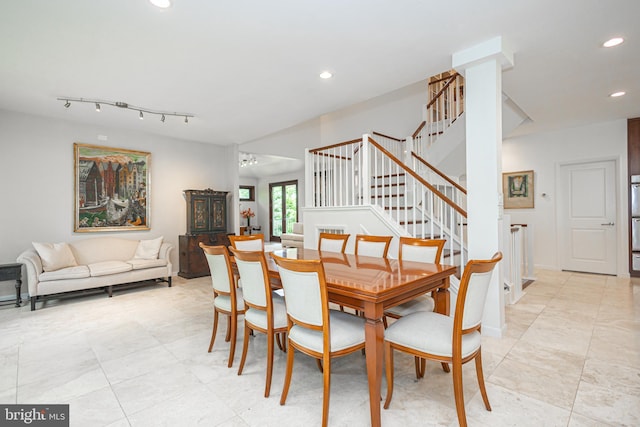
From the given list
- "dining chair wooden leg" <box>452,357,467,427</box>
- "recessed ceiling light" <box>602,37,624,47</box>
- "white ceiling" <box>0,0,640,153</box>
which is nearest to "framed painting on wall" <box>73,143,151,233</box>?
"white ceiling" <box>0,0,640,153</box>

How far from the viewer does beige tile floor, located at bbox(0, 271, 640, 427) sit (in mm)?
1845

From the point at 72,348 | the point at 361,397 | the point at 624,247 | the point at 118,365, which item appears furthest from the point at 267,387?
the point at 624,247

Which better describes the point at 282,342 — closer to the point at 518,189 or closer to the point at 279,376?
the point at 279,376

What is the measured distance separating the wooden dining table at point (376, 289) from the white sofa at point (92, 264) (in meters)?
3.38

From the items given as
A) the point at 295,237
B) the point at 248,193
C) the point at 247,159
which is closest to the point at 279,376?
the point at 295,237

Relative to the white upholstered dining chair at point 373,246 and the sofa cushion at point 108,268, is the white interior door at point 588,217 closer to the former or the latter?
the white upholstered dining chair at point 373,246

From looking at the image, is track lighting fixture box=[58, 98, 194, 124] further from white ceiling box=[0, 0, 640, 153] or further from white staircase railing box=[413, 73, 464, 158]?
white staircase railing box=[413, 73, 464, 158]

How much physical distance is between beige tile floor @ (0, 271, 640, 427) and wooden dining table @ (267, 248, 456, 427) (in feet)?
1.35

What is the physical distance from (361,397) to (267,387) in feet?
2.03

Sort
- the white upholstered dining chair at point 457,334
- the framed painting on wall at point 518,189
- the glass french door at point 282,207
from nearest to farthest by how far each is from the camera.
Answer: the white upholstered dining chair at point 457,334, the framed painting on wall at point 518,189, the glass french door at point 282,207

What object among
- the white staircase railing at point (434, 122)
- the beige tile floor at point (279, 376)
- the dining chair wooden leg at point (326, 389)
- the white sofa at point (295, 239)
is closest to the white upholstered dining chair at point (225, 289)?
the beige tile floor at point (279, 376)

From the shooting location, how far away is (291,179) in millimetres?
11445

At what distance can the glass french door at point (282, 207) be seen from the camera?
1143 cm

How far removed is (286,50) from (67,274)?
4.12 metres
